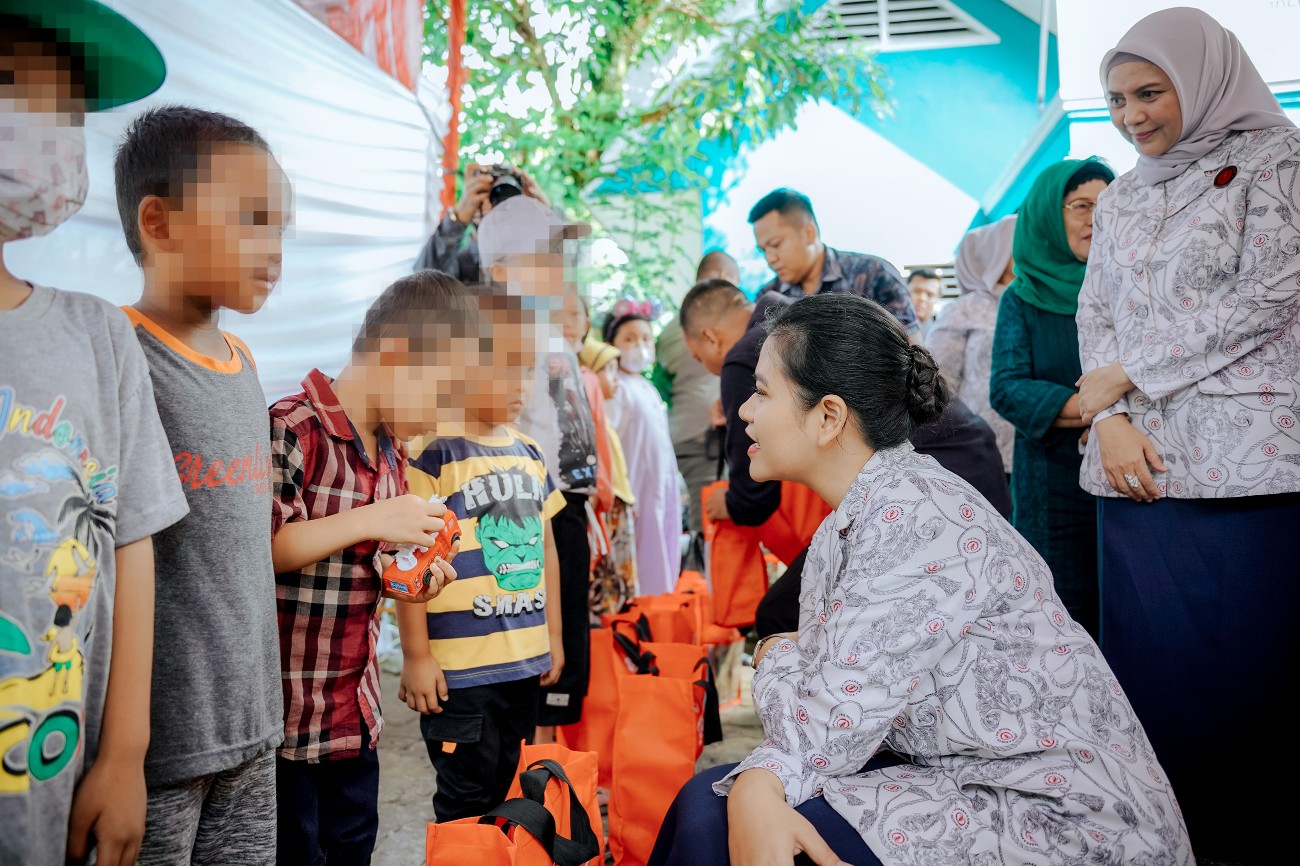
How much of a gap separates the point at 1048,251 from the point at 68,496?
219 centimetres

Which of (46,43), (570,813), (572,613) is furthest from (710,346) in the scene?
(46,43)

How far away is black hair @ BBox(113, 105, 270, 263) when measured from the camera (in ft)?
3.45

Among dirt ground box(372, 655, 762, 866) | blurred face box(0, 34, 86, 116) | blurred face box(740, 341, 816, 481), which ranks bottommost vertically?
dirt ground box(372, 655, 762, 866)

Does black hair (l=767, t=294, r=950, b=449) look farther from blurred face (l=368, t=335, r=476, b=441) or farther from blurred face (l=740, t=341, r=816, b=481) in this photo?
blurred face (l=368, t=335, r=476, b=441)

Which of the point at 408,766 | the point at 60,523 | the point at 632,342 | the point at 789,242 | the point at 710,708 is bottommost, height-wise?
the point at 408,766

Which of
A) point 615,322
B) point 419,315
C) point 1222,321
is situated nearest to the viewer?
point 419,315

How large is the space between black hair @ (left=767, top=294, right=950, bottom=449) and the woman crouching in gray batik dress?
0.11 meters

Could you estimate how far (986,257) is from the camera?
9.98ft

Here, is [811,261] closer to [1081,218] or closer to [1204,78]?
[1081,218]

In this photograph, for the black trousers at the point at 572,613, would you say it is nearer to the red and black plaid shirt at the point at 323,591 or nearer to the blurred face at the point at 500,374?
the blurred face at the point at 500,374

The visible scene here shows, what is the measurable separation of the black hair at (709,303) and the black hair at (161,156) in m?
1.89

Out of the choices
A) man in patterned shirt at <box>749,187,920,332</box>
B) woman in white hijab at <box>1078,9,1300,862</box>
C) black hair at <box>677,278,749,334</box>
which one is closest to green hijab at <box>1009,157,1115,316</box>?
woman in white hijab at <box>1078,9,1300,862</box>

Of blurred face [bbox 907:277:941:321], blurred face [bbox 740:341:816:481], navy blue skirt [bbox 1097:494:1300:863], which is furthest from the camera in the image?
blurred face [bbox 907:277:941:321]

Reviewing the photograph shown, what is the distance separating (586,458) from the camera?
2.26 meters
